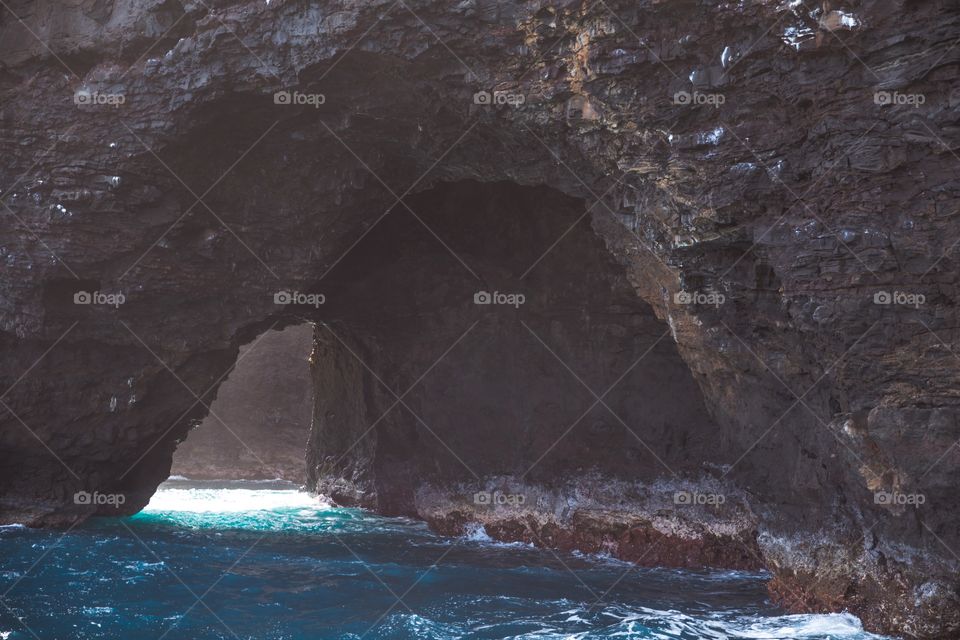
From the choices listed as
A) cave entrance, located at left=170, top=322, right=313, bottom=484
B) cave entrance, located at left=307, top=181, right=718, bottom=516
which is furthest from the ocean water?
cave entrance, located at left=170, top=322, right=313, bottom=484

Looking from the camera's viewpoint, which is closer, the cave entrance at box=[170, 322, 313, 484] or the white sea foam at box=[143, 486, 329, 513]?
Result: the white sea foam at box=[143, 486, 329, 513]

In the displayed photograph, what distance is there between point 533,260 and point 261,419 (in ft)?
63.5

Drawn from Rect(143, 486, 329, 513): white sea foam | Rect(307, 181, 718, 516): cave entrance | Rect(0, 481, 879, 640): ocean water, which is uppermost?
Rect(307, 181, 718, 516): cave entrance

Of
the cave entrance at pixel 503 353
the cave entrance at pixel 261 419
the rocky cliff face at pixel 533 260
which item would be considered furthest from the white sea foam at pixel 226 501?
the cave entrance at pixel 261 419

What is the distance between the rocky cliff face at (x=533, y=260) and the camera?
26.9 ft

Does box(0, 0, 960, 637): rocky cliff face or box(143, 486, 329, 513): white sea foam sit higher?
box(0, 0, 960, 637): rocky cliff face

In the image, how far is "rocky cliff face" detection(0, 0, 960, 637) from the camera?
8.19 metres

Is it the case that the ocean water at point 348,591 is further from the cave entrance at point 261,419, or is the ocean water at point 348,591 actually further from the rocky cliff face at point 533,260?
the cave entrance at point 261,419

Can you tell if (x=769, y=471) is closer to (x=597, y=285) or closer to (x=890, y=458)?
(x=890, y=458)

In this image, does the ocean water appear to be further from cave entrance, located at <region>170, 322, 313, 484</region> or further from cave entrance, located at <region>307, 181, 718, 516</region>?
cave entrance, located at <region>170, 322, 313, 484</region>

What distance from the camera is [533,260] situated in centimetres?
1531

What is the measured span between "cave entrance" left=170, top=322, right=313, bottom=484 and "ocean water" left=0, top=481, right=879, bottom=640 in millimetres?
15486

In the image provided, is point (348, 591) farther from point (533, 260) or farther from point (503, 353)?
point (533, 260)

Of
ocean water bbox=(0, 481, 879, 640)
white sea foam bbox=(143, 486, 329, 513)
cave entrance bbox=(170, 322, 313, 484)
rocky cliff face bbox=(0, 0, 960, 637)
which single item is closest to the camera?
rocky cliff face bbox=(0, 0, 960, 637)
